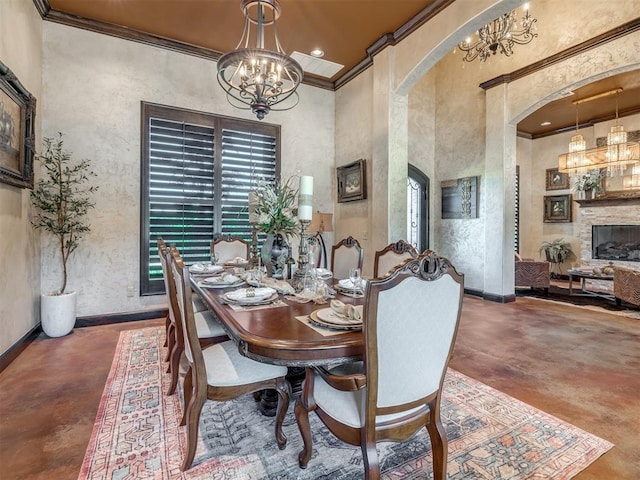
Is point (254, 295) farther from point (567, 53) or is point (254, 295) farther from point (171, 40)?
point (567, 53)

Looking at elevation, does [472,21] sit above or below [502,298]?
above

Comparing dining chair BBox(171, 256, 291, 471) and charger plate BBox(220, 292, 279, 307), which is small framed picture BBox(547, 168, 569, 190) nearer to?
charger plate BBox(220, 292, 279, 307)


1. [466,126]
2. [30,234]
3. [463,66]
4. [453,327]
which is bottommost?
[453,327]

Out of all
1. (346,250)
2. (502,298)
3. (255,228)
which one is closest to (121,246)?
(255,228)

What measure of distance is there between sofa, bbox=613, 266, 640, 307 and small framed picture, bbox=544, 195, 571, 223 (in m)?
3.55

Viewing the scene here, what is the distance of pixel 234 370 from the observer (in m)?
1.66

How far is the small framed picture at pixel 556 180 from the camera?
26.2 ft

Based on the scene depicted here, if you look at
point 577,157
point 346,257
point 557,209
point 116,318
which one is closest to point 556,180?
point 557,209

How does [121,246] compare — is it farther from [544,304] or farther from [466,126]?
[544,304]

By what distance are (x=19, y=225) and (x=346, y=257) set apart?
315 centimetres

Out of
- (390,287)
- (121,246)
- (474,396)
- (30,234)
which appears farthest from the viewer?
(121,246)

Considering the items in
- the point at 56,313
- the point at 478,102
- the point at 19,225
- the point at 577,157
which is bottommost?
the point at 56,313

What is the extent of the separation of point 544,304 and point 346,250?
3.99 meters

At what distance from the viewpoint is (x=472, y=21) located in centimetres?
323
